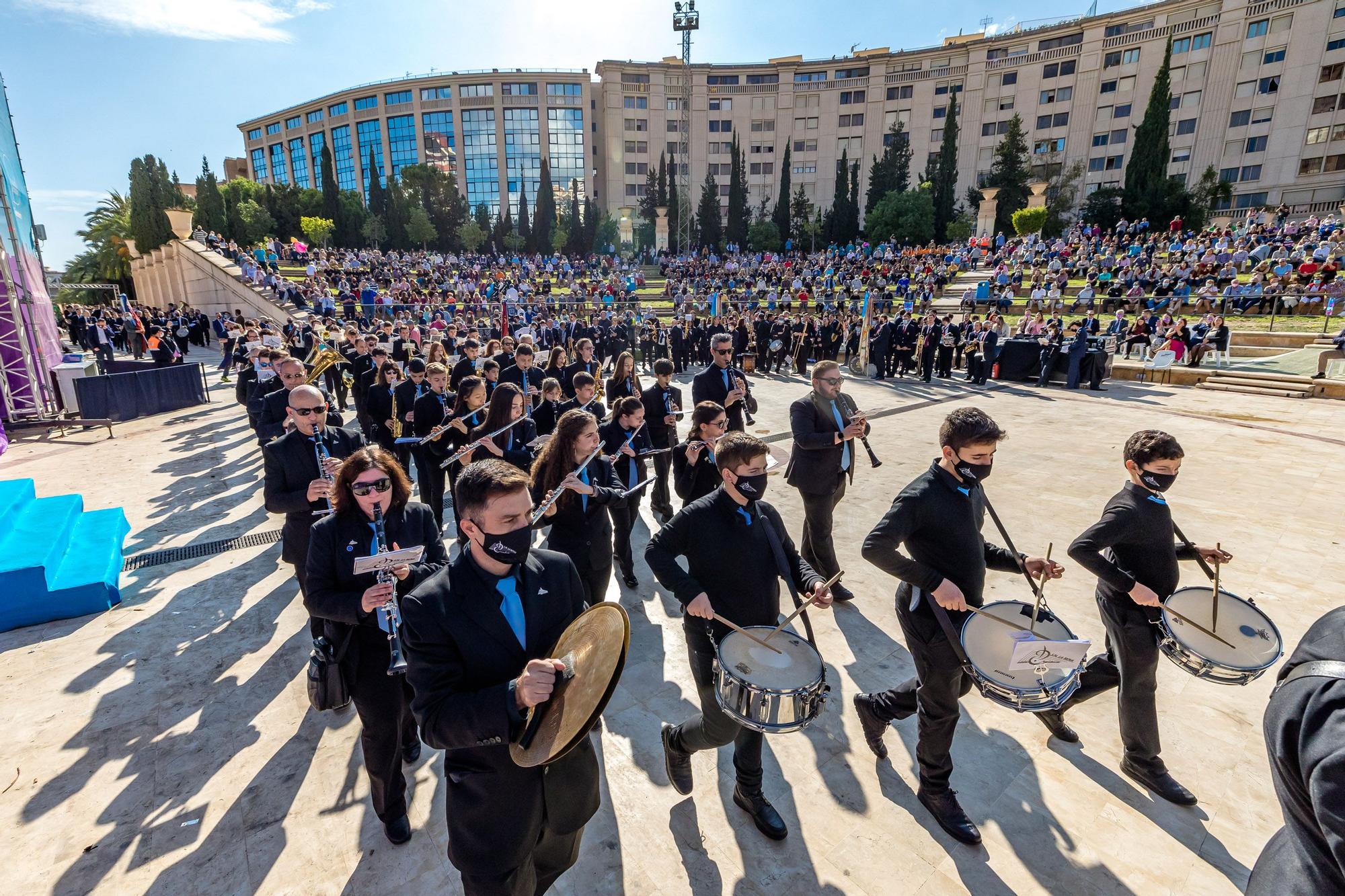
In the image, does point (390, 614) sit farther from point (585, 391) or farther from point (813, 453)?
point (585, 391)

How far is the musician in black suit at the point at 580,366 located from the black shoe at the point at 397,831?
6.07 m

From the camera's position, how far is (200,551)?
705 cm

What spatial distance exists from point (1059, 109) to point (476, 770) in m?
74.5

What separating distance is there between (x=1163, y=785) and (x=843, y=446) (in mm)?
3348

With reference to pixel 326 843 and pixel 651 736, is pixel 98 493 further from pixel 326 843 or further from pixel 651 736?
pixel 651 736

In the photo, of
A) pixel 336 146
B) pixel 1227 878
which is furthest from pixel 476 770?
pixel 336 146

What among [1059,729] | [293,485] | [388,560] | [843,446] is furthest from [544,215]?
[1059,729]

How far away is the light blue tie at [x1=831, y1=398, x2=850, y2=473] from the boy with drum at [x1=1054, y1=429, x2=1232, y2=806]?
229 cm

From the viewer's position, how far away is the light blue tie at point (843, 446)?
18.9ft

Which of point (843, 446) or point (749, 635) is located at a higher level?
point (843, 446)

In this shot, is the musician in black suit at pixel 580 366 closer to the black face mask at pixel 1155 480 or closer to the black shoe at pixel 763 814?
the black shoe at pixel 763 814

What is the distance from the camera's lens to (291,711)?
440cm

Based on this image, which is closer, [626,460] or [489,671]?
[489,671]

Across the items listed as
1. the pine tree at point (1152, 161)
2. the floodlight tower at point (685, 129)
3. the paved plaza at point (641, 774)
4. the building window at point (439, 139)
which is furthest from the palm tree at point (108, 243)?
the pine tree at point (1152, 161)
